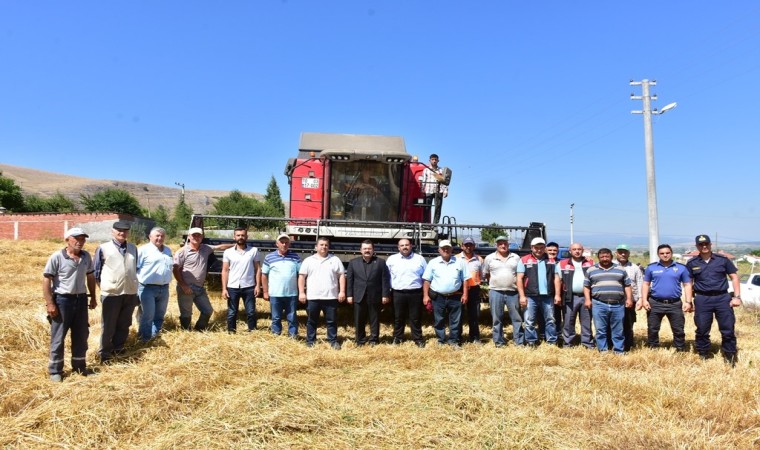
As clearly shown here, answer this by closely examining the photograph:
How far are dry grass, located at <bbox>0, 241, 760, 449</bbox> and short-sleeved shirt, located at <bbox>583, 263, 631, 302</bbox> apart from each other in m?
0.66

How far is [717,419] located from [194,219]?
254 inches

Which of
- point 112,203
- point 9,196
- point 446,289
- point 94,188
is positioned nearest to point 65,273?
point 446,289

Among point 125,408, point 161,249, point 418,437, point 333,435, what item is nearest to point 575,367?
point 418,437

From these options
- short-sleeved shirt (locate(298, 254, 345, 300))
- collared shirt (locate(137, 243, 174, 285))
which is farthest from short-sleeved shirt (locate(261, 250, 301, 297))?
collared shirt (locate(137, 243, 174, 285))

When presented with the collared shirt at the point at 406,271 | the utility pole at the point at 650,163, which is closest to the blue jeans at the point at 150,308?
the collared shirt at the point at 406,271

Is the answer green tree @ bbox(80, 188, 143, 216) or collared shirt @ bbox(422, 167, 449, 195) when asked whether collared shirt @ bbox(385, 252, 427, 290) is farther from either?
green tree @ bbox(80, 188, 143, 216)

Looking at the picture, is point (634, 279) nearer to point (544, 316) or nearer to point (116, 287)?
point (544, 316)

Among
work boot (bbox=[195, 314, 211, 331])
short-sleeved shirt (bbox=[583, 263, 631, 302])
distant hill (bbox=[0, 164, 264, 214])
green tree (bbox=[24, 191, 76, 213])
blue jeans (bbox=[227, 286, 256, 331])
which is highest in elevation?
distant hill (bbox=[0, 164, 264, 214])

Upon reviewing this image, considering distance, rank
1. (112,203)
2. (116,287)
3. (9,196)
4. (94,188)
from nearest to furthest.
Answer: (116,287) → (9,196) → (112,203) → (94,188)

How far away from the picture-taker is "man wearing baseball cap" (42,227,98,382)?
178 inches

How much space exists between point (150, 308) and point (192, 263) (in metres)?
0.76

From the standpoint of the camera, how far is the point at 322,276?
6.24 metres

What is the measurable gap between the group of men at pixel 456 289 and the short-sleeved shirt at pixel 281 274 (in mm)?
12

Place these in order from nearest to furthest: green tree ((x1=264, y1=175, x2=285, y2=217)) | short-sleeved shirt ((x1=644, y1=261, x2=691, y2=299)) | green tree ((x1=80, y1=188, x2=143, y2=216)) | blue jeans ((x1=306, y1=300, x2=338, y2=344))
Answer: short-sleeved shirt ((x1=644, y1=261, x2=691, y2=299)) < blue jeans ((x1=306, y1=300, x2=338, y2=344)) < green tree ((x1=80, y1=188, x2=143, y2=216)) < green tree ((x1=264, y1=175, x2=285, y2=217))
